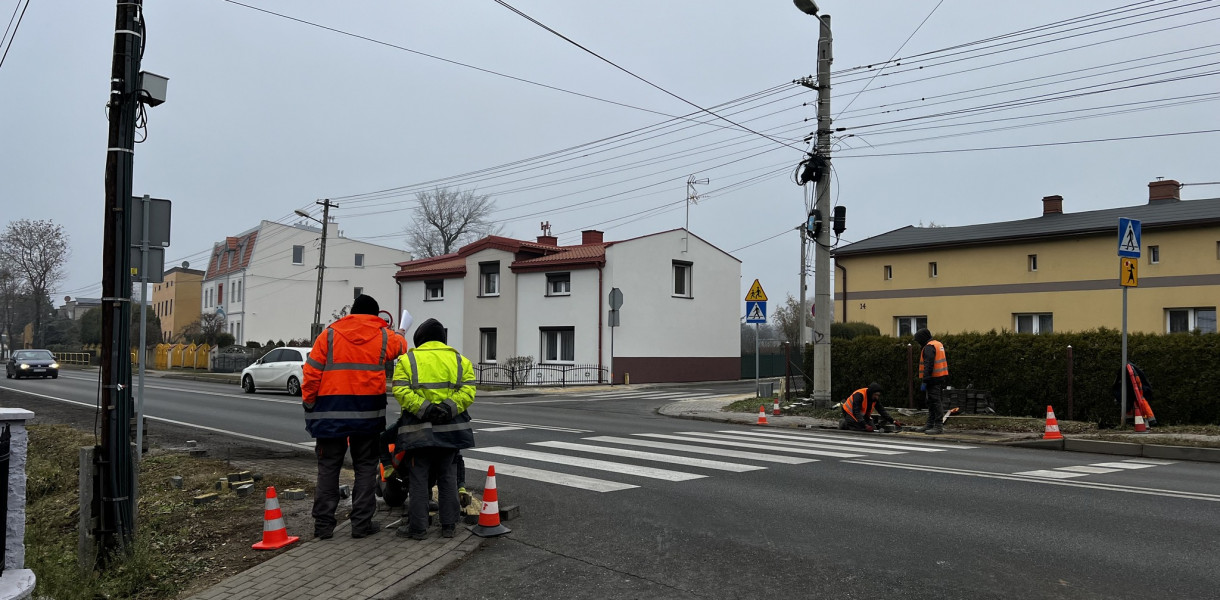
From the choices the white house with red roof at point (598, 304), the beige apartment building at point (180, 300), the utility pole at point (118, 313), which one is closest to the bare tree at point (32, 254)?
the beige apartment building at point (180, 300)

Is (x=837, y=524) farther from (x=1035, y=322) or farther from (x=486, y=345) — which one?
(x=486, y=345)

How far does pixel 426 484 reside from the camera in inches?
243

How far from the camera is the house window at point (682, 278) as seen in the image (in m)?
35.9

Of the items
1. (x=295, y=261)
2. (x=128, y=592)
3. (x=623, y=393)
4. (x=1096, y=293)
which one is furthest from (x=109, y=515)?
(x=295, y=261)

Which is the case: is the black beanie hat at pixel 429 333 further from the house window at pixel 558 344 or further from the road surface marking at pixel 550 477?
the house window at pixel 558 344

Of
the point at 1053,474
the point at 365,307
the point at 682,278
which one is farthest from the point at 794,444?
the point at 682,278

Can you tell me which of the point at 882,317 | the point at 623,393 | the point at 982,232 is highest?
the point at 982,232

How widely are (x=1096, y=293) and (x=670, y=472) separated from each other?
22137 mm

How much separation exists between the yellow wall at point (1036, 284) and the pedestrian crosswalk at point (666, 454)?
53.2 feet

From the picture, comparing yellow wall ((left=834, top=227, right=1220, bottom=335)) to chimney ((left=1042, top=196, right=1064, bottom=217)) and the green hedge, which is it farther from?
the green hedge

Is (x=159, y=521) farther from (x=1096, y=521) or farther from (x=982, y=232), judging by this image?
(x=982, y=232)

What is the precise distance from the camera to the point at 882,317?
3089 centimetres

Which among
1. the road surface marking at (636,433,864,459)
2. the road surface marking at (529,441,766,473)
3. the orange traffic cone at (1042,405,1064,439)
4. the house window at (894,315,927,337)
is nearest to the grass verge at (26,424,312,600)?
Result: the road surface marking at (529,441,766,473)

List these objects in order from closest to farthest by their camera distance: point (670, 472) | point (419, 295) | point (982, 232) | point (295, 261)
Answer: point (670, 472)
point (982, 232)
point (419, 295)
point (295, 261)
